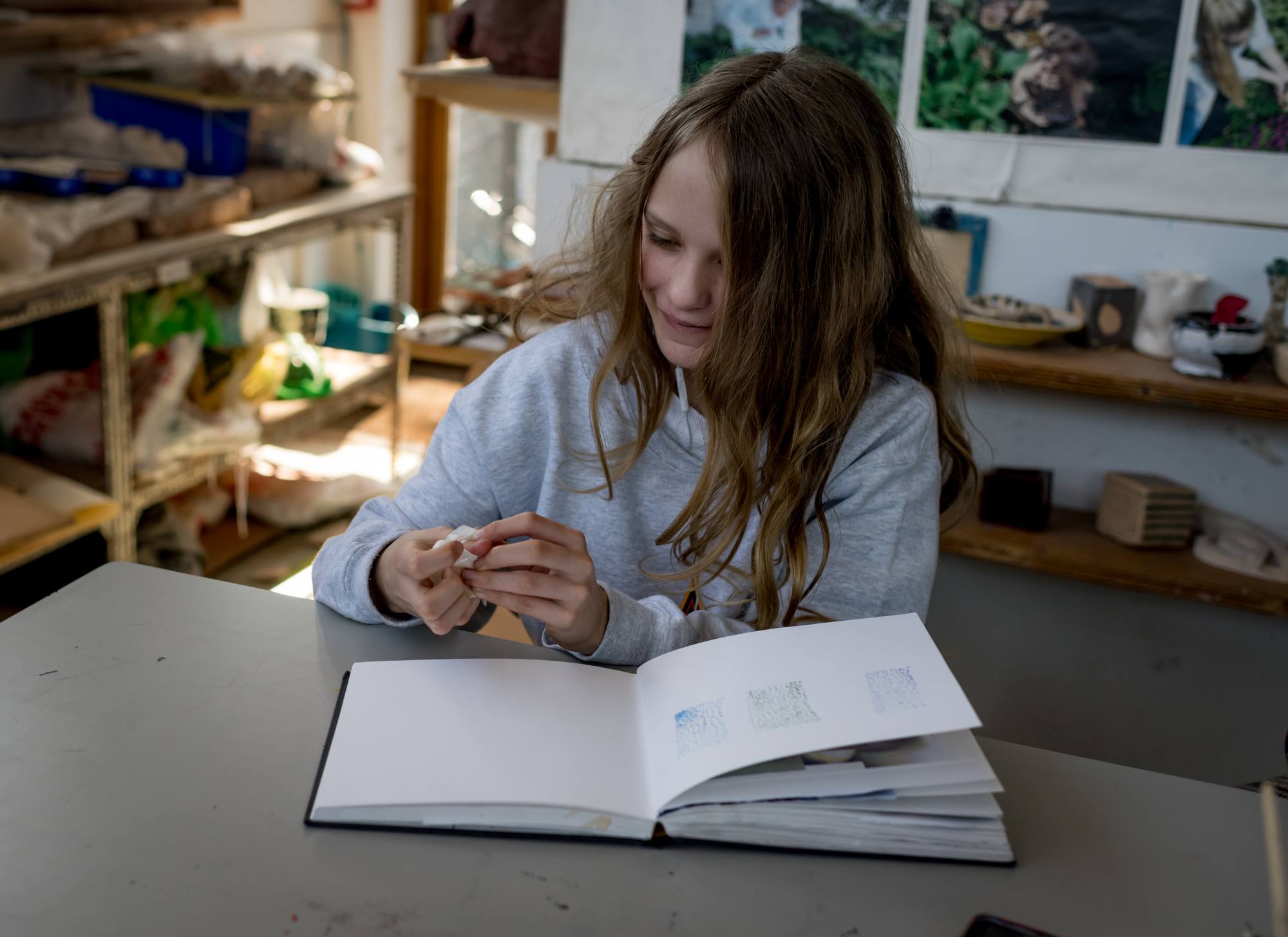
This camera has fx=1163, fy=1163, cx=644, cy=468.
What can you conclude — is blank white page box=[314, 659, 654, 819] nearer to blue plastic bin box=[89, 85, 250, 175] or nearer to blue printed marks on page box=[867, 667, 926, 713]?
blue printed marks on page box=[867, 667, 926, 713]

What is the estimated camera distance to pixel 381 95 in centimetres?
365

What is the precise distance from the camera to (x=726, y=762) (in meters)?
0.70

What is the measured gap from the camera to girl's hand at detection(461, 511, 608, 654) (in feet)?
2.87

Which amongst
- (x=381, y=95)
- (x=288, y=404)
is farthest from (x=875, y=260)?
(x=381, y=95)

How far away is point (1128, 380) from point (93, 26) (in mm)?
2043

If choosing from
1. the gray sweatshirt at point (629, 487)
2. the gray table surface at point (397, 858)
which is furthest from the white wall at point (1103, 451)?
the gray table surface at point (397, 858)

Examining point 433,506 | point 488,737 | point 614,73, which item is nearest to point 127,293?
point 614,73

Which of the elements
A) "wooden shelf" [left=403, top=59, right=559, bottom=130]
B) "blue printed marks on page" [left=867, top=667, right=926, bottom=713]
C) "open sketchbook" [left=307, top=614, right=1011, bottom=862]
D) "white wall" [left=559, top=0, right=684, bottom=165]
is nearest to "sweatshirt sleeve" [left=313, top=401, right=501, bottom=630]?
"open sketchbook" [left=307, top=614, right=1011, bottom=862]

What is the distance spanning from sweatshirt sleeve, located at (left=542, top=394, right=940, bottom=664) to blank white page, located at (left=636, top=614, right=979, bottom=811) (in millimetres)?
173

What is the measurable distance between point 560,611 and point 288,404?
199 centimetres

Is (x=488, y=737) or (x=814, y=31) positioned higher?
(x=814, y=31)

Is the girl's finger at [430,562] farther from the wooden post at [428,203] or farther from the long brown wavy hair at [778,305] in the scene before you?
the wooden post at [428,203]

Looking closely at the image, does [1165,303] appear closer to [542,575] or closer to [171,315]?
[542,575]

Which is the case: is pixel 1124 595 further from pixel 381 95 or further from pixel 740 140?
pixel 381 95
